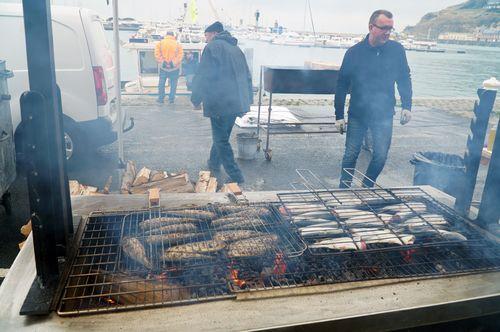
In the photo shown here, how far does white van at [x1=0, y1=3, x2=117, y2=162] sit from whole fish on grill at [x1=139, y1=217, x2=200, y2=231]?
11.7 ft

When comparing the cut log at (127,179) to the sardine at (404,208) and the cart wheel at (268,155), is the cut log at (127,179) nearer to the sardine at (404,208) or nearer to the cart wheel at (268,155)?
the cart wheel at (268,155)

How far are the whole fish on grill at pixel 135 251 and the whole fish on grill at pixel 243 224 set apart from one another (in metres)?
0.56

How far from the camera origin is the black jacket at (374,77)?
4.74 m

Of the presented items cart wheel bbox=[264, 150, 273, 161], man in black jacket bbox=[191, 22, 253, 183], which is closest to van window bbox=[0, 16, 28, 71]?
man in black jacket bbox=[191, 22, 253, 183]

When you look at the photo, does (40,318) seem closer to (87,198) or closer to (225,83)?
(87,198)

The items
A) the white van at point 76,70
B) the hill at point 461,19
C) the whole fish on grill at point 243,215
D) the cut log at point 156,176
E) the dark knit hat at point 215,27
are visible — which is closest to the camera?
the whole fish on grill at point 243,215

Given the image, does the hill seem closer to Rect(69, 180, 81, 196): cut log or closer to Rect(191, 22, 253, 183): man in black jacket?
Rect(191, 22, 253, 183): man in black jacket

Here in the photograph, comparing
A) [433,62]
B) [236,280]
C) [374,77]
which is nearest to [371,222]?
[236,280]

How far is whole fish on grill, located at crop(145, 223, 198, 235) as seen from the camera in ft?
8.35

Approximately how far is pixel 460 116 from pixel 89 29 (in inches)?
444

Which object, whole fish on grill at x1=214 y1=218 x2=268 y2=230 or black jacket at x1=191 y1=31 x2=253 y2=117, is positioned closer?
whole fish on grill at x1=214 y1=218 x2=268 y2=230

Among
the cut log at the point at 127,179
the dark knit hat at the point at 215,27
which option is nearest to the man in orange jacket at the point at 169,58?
the dark knit hat at the point at 215,27

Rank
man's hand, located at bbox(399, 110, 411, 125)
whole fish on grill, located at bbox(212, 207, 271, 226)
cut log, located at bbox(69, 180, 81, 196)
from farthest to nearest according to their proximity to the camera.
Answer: man's hand, located at bbox(399, 110, 411, 125)
cut log, located at bbox(69, 180, 81, 196)
whole fish on grill, located at bbox(212, 207, 271, 226)

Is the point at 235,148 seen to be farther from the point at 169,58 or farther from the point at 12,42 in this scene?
the point at 169,58
